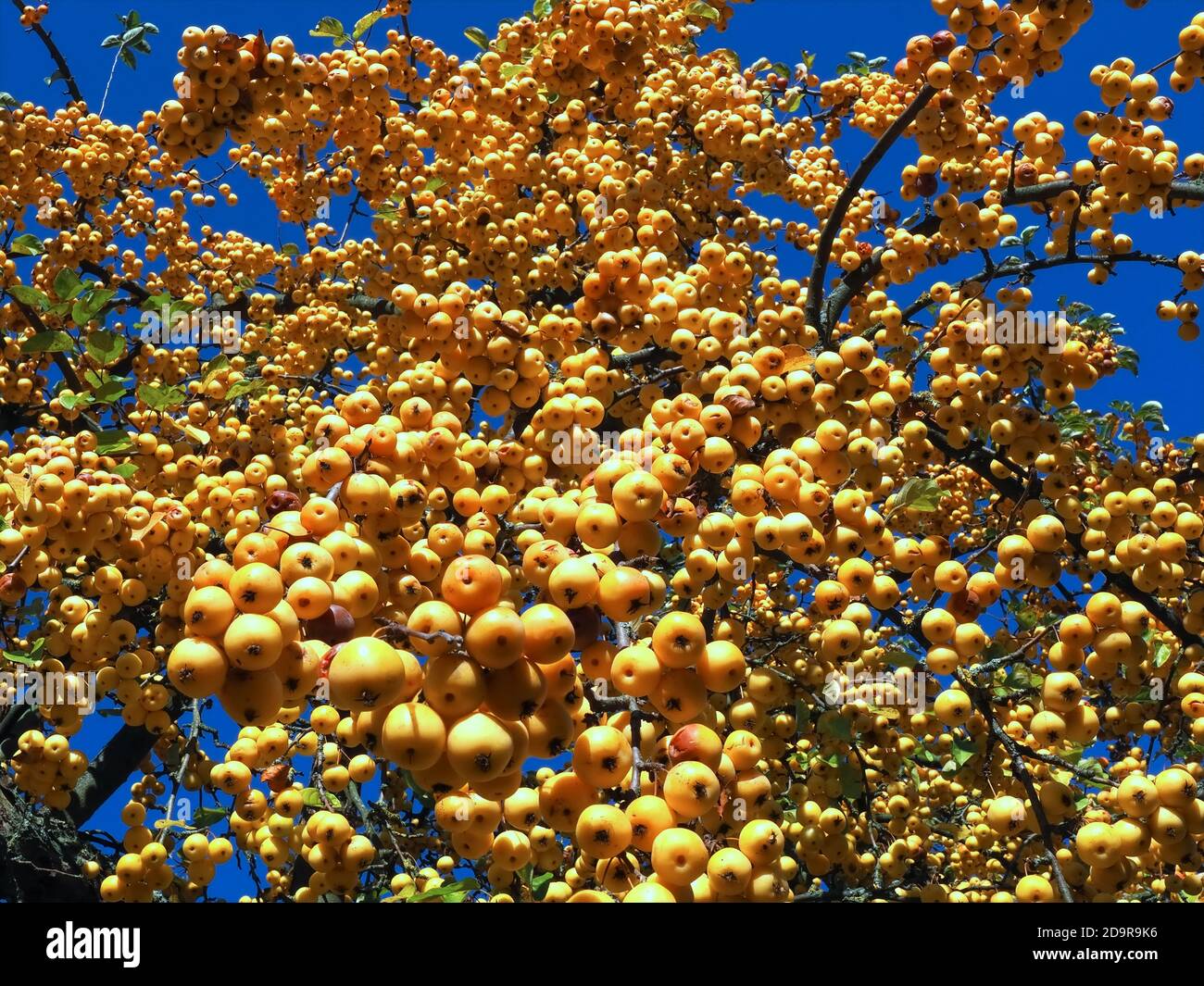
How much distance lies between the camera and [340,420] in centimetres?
339

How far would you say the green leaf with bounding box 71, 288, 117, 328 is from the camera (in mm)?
4754

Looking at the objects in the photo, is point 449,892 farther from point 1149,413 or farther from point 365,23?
point 1149,413

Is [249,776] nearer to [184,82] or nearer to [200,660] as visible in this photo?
[200,660]

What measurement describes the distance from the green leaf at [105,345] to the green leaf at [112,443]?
0.47 m

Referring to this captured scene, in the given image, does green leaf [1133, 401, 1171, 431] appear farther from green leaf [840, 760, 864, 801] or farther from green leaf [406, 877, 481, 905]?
green leaf [406, 877, 481, 905]

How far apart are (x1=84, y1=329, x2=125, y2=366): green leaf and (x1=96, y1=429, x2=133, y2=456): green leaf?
1.53 ft

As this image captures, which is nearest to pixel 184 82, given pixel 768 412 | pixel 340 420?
pixel 340 420

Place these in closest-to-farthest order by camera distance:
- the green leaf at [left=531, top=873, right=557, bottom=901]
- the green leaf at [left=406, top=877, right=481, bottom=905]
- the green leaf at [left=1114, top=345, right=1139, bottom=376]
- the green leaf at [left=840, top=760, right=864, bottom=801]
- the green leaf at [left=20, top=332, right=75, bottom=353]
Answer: the green leaf at [left=406, top=877, right=481, bottom=905], the green leaf at [left=840, top=760, right=864, bottom=801], the green leaf at [left=20, top=332, right=75, bottom=353], the green leaf at [left=531, top=873, right=557, bottom=901], the green leaf at [left=1114, top=345, right=1139, bottom=376]

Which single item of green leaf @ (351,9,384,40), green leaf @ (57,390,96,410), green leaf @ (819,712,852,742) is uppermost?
green leaf @ (351,9,384,40)

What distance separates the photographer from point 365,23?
572cm

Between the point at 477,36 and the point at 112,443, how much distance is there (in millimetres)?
5018

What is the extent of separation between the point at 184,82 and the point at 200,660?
3.59m
